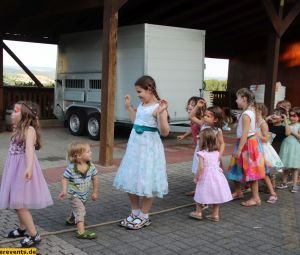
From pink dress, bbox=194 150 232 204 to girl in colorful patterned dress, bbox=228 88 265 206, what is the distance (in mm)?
723

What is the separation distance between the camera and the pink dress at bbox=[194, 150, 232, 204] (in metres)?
5.04

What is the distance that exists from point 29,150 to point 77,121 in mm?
8307

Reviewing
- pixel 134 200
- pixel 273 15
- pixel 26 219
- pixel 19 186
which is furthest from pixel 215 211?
pixel 273 15

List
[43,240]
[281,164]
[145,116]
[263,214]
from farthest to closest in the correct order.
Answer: [281,164] → [263,214] → [145,116] → [43,240]

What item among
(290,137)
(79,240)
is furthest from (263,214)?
(79,240)

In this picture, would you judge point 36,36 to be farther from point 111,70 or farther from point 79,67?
point 111,70

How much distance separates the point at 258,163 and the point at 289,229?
112 cm

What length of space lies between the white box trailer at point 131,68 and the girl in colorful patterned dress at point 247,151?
4661 millimetres

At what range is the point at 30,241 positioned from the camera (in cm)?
409

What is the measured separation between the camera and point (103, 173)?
7547 millimetres

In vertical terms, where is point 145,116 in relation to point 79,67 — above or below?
below

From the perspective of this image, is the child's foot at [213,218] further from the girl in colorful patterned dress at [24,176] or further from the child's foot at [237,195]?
the girl in colorful patterned dress at [24,176]

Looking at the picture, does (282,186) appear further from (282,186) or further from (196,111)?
(196,111)

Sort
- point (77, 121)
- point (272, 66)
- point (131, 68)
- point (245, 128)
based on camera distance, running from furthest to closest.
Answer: point (77, 121) < point (272, 66) < point (131, 68) < point (245, 128)
